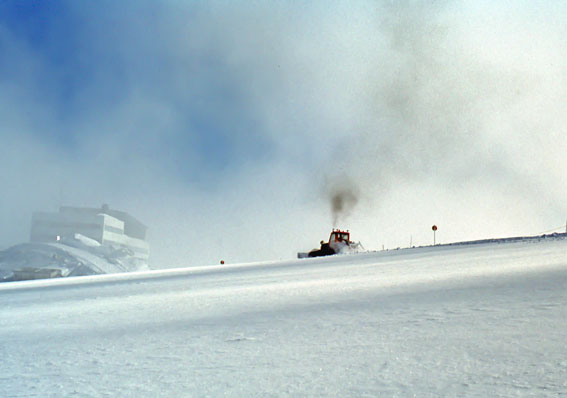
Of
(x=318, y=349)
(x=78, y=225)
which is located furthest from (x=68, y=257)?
(x=318, y=349)

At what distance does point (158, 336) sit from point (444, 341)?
1.86 metres

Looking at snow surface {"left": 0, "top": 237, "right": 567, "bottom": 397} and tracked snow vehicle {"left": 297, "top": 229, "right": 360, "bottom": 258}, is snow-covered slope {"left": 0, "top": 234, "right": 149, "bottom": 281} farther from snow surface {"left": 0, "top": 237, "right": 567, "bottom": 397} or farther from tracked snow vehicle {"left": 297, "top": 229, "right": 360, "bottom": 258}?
snow surface {"left": 0, "top": 237, "right": 567, "bottom": 397}

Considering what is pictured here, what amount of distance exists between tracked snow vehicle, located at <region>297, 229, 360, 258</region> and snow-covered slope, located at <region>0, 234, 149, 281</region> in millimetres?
40032

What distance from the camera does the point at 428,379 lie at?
1.84 m

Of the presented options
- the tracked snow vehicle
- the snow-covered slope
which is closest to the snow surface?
the tracked snow vehicle

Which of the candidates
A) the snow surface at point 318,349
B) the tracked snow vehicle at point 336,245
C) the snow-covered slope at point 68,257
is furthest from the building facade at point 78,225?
the snow surface at point 318,349

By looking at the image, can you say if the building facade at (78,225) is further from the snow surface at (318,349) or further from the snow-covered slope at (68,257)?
the snow surface at (318,349)

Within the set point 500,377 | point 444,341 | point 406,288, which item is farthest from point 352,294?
point 500,377

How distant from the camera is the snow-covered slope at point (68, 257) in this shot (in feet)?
225

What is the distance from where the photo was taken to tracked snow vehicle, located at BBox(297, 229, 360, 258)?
29141mm

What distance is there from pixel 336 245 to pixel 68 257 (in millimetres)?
57069

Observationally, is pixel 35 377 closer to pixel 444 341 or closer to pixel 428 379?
pixel 428 379

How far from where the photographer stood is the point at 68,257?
7381 centimetres

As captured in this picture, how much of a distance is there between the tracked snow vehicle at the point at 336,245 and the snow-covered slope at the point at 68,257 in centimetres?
4003
